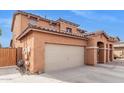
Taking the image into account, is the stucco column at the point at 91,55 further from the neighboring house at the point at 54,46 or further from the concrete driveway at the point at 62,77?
the concrete driveway at the point at 62,77

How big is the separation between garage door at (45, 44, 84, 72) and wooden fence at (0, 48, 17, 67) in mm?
4826

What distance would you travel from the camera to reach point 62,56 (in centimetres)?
1298

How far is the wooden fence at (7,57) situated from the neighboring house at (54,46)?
4.36 feet

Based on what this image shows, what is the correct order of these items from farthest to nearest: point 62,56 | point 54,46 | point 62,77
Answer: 1. point 62,56
2. point 54,46
3. point 62,77

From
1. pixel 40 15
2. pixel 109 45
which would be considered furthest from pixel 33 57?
pixel 109 45

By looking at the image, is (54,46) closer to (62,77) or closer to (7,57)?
(62,77)

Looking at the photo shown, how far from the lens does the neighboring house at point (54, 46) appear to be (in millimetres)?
10969

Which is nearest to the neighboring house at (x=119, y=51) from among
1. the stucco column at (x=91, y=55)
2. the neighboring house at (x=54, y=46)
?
the neighboring house at (x=54, y=46)

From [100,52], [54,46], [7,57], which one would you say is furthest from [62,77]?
[100,52]

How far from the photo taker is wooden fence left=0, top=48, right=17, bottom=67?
45.5ft

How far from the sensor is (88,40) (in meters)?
16.8

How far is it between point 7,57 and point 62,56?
5.59 m
